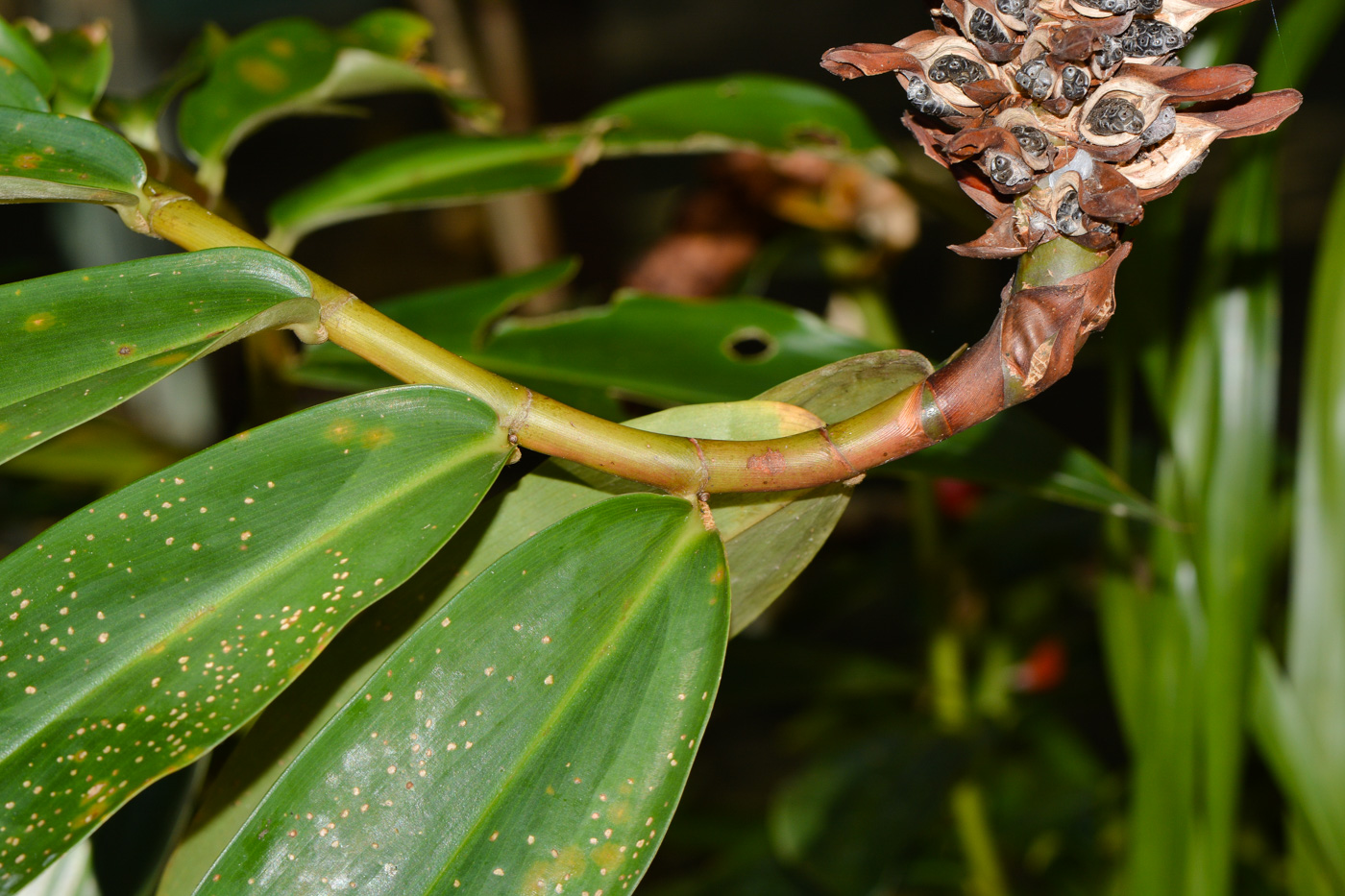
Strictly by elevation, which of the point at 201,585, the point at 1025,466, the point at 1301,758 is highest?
the point at 201,585

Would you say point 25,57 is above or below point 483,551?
above

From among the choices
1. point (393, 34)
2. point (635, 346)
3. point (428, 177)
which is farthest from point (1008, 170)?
point (393, 34)

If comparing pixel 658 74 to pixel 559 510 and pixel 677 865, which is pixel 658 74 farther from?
pixel 559 510

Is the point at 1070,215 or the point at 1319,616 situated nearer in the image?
the point at 1070,215

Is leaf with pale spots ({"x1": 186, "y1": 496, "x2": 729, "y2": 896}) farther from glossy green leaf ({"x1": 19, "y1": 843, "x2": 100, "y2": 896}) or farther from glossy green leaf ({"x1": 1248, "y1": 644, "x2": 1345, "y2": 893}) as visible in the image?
glossy green leaf ({"x1": 1248, "y1": 644, "x2": 1345, "y2": 893})

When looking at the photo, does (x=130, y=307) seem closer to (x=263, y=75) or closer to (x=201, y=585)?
(x=201, y=585)

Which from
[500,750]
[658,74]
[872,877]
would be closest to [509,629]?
[500,750]
